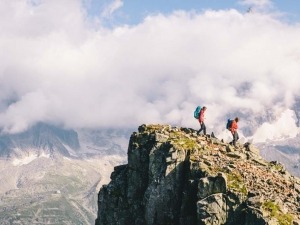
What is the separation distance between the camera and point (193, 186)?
69438 mm

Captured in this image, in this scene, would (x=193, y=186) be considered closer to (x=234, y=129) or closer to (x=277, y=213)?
(x=277, y=213)

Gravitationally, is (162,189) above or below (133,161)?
below

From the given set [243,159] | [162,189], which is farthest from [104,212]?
[243,159]

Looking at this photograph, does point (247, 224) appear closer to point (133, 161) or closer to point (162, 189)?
point (162, 189)

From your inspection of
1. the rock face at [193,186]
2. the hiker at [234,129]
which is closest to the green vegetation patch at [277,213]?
the rock face at [193,186]

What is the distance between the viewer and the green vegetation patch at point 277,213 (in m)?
Answer: 59.9

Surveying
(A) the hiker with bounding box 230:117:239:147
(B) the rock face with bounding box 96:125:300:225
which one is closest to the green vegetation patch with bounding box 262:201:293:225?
(B) the rock face with bounding box 96:125:300:225

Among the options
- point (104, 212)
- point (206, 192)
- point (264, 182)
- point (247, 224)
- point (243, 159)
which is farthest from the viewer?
point (104, 212)

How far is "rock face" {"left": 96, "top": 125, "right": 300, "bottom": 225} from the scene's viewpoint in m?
63.7

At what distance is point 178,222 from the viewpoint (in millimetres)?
71438

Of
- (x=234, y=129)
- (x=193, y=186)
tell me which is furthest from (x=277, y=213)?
(x=234, y=129)

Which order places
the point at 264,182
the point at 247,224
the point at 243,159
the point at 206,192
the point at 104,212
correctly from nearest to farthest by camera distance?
the point at 247,224, the point at 206,192, the point at 264,182, the point at 243,159, the point at 104,212

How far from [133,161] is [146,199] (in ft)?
33.8

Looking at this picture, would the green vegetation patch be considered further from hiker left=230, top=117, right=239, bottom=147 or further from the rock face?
hiker left=230, top=117, right=239, bottom=147
